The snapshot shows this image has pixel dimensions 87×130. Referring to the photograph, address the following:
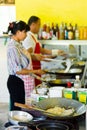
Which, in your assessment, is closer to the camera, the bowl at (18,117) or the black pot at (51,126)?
the black pot at (51,126)

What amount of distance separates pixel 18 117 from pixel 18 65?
3.08 ft

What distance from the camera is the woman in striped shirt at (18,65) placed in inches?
111

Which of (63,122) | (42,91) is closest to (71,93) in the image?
(42,91)

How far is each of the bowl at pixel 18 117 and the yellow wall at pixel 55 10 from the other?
2414 millimetres

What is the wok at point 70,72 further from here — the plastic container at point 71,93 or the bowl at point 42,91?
the plastic container at point 71,93

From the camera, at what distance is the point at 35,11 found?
4.27 m

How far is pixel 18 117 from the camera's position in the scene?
196 centimetres

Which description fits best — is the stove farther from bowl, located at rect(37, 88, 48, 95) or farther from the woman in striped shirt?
the woman in striped shirt

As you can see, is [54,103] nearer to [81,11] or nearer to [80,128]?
[80,128]

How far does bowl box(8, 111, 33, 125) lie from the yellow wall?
2.41 meters

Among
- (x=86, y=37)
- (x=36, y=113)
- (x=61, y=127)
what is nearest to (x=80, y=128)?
(x=61, y=127)

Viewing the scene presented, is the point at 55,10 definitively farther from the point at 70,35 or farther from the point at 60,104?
the point at 60,104

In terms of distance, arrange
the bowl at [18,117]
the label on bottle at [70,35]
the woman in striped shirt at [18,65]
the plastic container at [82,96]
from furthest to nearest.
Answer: the label on bottle at [70,35]
the woman in striped shirt at [18,65]
the plastic container at [82,96]
the bowl at [18,117]

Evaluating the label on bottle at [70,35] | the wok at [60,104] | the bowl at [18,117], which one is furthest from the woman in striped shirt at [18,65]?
the label on bottle at [70,35]
